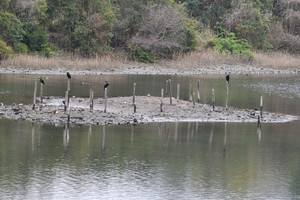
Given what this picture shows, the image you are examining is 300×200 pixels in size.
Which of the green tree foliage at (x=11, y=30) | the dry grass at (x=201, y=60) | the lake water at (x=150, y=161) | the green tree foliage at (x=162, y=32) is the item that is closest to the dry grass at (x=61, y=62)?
the green tree foliage at (x=11, y=30)

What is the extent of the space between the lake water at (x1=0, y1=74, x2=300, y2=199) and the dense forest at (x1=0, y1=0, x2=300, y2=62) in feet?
86.1

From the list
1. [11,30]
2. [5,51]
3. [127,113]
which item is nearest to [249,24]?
[11,30]

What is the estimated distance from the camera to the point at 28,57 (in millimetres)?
62156

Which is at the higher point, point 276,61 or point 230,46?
point 230,46

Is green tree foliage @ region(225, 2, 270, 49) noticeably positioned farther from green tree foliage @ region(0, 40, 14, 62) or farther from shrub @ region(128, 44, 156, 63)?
green tree foliage @ region(0, 40, 14, 62)

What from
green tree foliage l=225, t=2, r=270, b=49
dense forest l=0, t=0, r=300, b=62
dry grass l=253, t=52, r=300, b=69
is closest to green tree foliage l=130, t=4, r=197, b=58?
dense forest l=0, t=0, r=300, b=62

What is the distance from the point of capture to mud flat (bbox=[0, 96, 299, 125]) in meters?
33.4

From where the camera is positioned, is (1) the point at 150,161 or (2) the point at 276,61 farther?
(2) the point at 276,61

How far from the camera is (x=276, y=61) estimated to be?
80000mm

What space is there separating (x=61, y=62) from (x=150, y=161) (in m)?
39.7

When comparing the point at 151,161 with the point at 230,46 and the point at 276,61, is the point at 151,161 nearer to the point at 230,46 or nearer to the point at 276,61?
the point at 230,46

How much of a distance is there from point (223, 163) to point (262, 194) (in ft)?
15.0

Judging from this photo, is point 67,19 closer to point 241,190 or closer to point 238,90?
point 238,90

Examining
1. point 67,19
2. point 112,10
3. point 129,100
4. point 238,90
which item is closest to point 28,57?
point 67,19
